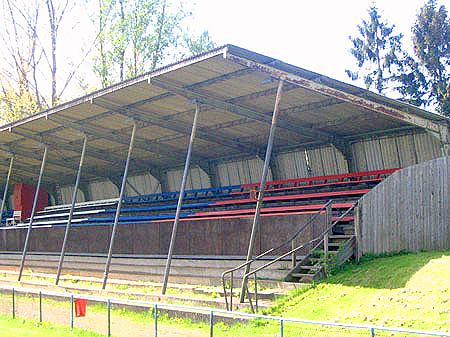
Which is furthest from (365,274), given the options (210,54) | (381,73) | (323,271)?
(381,73)

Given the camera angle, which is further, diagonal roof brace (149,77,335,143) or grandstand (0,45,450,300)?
diagonal roof brace (149,77,335,143)

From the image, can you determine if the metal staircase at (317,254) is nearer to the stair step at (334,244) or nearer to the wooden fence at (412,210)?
the stair step at (334,244)

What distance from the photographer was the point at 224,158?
27734 mm

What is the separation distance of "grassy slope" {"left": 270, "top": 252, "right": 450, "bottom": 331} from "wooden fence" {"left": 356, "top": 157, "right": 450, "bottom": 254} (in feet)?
3.32

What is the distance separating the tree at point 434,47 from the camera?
4356 centimetres

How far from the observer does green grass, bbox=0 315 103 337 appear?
565 inches

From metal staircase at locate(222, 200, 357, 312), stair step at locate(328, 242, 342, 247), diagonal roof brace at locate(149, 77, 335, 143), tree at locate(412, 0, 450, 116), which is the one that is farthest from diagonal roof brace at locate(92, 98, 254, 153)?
tree at locate(412, 0, 450, 116)

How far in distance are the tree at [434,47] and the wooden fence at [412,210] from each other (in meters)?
28.6

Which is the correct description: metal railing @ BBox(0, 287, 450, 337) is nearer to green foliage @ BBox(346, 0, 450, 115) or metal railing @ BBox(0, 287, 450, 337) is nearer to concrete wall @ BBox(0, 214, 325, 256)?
concrete wall @ BBox(0, 214, 325, 256)

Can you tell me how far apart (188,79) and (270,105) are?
3.13 metres

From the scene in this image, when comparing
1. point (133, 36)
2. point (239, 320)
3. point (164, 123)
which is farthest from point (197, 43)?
point (239, 320)

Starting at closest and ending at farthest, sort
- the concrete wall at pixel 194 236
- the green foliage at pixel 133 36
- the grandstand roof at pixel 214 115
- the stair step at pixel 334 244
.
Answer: the stair step at pixel 334 244
the grandstand roof at pixel 214 115
the concrete wall at pixel 194 236
the green foliage at pixel 133 36

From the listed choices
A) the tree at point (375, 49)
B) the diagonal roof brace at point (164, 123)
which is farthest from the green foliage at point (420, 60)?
the diagonal roof brace at point (164, 123)

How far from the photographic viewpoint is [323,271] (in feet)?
47.7
